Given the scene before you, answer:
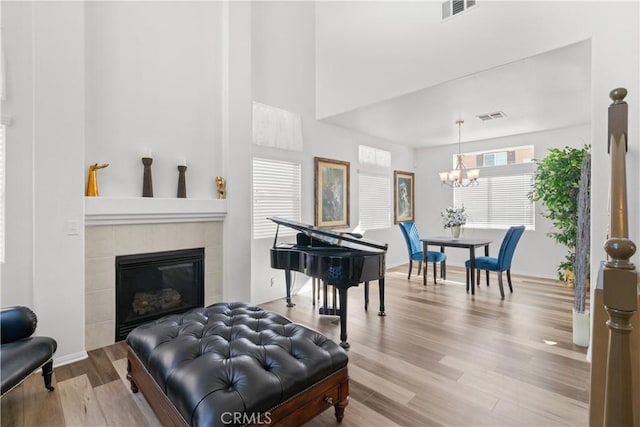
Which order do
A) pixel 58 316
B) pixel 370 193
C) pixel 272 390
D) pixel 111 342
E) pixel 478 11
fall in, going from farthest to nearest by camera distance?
pixel 370 193
pixel 478 11
pixel 111 342
pixel 58 316
pixel 272 390

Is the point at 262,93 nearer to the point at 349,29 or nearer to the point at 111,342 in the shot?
the point at 349,29

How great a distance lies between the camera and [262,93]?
4.44 meters

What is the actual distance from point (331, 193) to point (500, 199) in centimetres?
360

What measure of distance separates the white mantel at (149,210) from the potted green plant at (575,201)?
375cm

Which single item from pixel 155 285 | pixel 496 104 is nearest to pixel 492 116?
pixel 496 104

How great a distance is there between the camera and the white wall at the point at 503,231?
18.5 ft

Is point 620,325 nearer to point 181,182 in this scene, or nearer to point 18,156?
point 181,182

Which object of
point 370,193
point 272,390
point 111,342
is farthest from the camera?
point 370,193

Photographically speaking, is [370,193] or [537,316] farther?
[370,193]

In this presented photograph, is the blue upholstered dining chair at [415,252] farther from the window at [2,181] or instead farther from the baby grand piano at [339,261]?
the window at [2,181]

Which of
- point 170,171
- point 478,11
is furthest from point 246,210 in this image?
point 478,11

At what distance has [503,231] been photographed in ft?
20.7

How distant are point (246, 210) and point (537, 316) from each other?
12.4ft

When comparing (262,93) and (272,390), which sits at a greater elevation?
(262,93)
